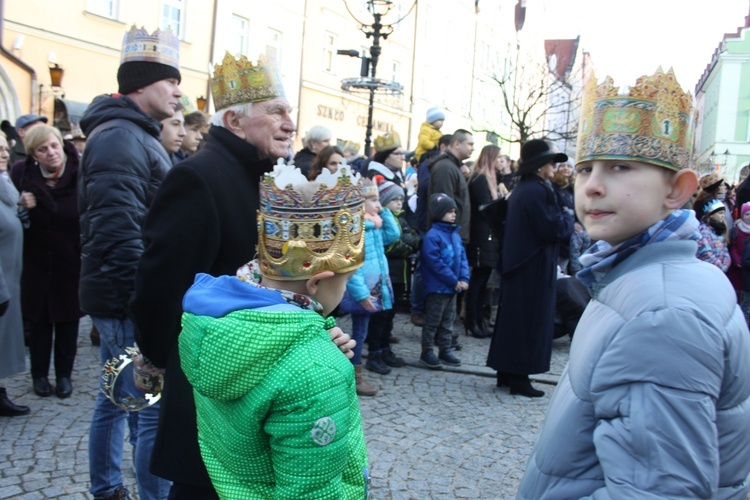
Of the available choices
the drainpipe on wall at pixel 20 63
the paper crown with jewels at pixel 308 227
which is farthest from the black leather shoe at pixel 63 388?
the drainpipe on wall at pixel 20 63

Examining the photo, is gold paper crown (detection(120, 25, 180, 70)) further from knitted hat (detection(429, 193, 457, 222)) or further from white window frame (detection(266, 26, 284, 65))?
white window frame (detection(266, 26, 284, 65))

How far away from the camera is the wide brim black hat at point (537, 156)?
18.4 feet

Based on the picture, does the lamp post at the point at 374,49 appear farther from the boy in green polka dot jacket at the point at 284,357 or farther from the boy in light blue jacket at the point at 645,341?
the boy in light blue jacket at the point at 645,341

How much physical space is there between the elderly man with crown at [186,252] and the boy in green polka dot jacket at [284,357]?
410 mm

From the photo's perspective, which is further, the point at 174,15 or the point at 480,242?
the point at 174,15

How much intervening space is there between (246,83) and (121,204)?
2.79 ft

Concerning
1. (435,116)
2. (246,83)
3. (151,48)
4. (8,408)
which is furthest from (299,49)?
(246,83)

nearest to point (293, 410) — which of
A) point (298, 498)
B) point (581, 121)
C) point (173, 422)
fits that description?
point (298, 498)

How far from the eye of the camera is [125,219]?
302cm

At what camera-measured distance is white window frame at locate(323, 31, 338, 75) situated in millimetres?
24406

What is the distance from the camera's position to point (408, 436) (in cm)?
478

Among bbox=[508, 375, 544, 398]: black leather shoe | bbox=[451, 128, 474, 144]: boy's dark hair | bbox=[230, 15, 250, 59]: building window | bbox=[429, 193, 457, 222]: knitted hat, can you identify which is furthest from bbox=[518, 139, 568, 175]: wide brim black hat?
bbox=[230, 15, 250, 59]: building window

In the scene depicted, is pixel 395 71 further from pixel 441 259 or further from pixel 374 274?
pixel 374 274

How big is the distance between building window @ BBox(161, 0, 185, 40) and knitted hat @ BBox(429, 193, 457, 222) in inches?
532
